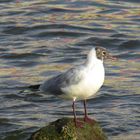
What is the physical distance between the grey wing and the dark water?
3.16ft

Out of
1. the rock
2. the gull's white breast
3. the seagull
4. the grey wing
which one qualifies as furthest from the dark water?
the gull's white breast

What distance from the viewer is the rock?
8.81m

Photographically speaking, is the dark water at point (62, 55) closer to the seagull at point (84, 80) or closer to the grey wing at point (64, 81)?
the grey wing at point (64, 81)

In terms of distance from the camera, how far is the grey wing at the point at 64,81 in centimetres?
895

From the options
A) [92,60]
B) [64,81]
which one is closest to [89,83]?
[92,60]

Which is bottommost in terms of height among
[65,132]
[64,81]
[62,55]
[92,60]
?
[62,55]

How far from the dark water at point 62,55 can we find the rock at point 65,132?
1.19m

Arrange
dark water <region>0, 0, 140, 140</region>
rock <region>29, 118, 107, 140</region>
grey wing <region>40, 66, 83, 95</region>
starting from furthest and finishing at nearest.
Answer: dark water <region>0, 0, 140, 140</region> < grey wing <region>40, 66, 83, 95</region> < rock <region>29, 118, 107, 140</region>

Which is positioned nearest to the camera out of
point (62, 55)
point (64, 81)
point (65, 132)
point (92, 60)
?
point (65, 132)

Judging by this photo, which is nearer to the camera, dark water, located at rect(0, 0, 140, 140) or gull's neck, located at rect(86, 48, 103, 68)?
gull's neck, located at rect(86, 48, 103, 68)

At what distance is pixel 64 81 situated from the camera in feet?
30.2

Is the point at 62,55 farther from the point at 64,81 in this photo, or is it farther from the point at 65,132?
the point at 65,132

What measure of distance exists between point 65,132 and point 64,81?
0.76 meters

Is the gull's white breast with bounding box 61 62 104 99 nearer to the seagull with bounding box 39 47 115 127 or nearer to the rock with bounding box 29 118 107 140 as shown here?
the seagull with bounding box 39 47 115 127
